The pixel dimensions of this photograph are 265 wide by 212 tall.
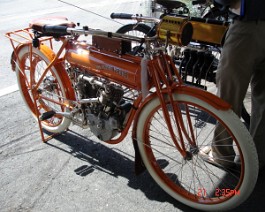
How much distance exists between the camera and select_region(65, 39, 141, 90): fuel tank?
2.28 m

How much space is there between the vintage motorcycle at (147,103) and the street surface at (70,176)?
0.18 meters

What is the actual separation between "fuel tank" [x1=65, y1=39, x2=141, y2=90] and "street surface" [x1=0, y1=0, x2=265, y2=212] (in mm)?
887

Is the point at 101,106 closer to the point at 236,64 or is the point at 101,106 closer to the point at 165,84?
the point at 165,84

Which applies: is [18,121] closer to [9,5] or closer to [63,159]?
[63,159]

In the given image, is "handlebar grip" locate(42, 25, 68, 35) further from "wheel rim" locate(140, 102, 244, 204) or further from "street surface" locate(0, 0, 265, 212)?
"street surface" locate(0, 0, 265, 212)

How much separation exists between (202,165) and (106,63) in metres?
1.27

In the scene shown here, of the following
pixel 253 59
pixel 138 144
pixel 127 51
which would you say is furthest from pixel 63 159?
pixel 253 59

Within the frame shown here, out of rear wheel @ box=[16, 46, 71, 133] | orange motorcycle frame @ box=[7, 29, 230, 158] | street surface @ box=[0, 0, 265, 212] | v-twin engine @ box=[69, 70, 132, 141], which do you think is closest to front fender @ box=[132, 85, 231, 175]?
orange motorcycle frame @ box=[7, 29, 230, 158]

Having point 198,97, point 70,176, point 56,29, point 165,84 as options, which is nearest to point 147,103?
point 165,84

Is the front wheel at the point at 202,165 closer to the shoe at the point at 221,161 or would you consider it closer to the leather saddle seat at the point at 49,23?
the shoe at the point at 221,161

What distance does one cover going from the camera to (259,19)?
2.05 metres

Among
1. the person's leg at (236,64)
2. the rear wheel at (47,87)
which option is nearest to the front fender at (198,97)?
the person's leg at (236,64)

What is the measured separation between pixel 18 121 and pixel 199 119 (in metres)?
2.18

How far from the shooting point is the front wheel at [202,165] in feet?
6.29
